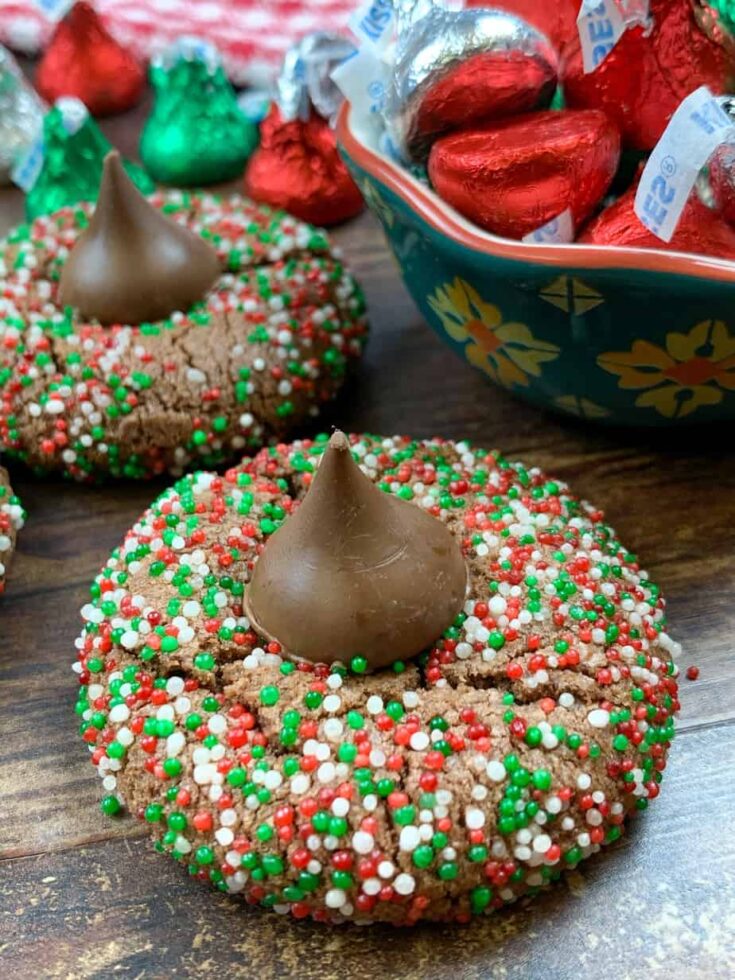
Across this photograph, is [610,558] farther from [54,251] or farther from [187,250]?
[54,251]

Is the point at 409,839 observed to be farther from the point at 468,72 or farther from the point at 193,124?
the point at 193,124

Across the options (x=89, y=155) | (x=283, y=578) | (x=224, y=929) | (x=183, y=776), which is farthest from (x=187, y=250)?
(x=224, y=929)

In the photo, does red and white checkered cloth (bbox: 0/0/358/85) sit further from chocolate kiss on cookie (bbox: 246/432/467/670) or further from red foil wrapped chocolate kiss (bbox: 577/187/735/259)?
chocolate kiss on cookie (bbox: 246/432/467/670)

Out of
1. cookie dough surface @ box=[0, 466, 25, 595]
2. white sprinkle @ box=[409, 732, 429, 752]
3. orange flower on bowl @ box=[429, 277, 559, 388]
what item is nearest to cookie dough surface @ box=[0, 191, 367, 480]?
cookie dough surface @ box=[0, 466, 25, 595]

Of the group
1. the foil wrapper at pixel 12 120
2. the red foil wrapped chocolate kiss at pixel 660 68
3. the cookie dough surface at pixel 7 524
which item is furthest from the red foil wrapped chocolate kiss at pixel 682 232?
the foil wrapper at pixel 12 120

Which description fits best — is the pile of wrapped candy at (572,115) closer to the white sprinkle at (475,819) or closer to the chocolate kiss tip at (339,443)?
the chocolate kiss tip at (339,443)

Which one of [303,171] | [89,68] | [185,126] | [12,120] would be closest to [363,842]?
[303,171]
